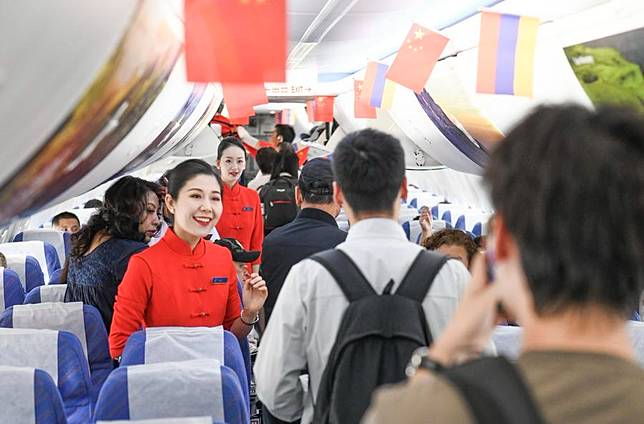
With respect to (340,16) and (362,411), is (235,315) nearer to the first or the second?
(362,411)

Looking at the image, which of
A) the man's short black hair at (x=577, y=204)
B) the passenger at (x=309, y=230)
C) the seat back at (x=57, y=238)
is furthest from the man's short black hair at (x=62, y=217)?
the man's short black hair at (x=577, y=204)

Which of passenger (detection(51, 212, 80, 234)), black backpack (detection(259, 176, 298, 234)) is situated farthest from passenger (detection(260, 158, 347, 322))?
passenger (detection(51, 212, 80, 234))

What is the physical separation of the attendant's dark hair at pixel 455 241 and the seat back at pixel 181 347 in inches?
45.4

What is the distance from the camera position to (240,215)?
5.11 metres

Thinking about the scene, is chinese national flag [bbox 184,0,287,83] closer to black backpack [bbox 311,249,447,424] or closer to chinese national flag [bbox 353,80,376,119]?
black backpack [bbox 311,249,447,424]

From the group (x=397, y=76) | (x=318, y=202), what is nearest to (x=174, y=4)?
(x=318, y=202)

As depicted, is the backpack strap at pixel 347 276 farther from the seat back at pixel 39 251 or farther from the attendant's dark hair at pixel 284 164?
the seat back at pixel 39 251

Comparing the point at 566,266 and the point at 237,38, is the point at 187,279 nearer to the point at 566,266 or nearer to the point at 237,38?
the point at 237,38


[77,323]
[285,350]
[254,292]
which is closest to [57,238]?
[77,323]

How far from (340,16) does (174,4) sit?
3.01 meters

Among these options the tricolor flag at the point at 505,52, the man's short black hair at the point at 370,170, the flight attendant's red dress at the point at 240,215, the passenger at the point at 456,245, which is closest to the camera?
the man's short black hair at the point at 370,170

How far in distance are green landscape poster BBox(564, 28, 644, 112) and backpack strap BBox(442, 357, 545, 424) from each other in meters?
2.25

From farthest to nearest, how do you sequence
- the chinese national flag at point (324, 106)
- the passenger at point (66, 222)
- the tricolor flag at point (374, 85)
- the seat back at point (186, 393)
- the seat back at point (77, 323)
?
1. the chinese national flag at point (324, 106)
2. the passenger at point (66, 222)
3. the tricolor flag at point (374, 85)
4. the seat back at point (77, 323)
5. the seat back at point (186, 393)

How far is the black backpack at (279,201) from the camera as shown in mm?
6098
